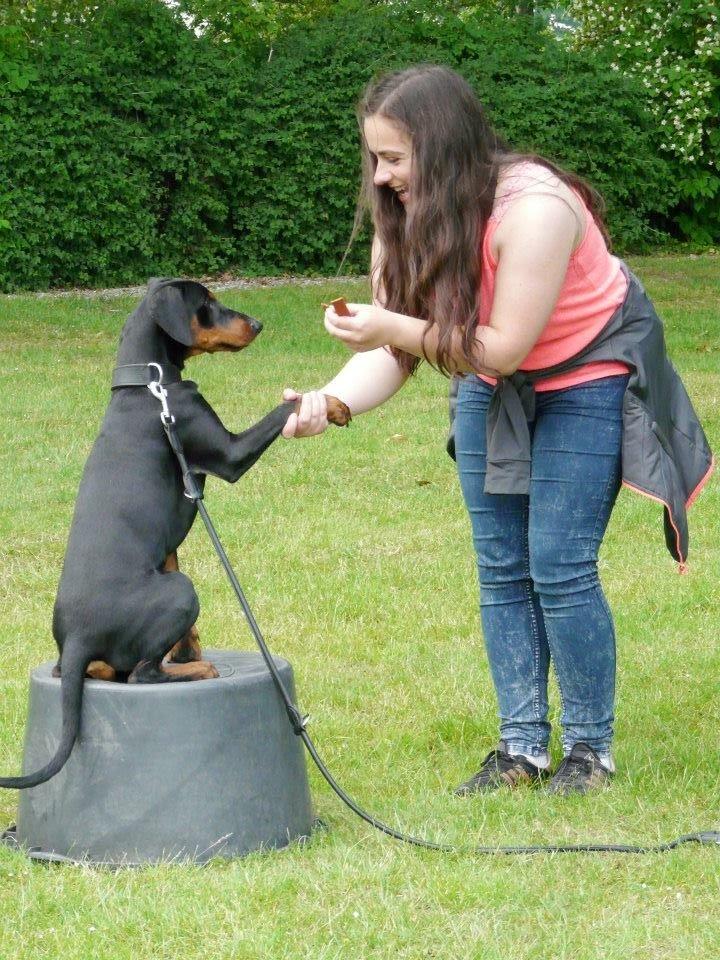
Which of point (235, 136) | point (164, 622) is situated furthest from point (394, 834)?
point (235, 136)

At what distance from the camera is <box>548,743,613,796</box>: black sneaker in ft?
12.7

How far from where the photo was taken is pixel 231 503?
286 inches

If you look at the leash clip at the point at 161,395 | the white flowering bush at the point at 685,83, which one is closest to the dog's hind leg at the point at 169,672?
the leash clip at the point at 161,395

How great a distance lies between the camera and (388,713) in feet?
15.1

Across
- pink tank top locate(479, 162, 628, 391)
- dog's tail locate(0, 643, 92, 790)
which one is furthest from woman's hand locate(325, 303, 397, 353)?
dog's tail locate(0, 643, 92, 790)

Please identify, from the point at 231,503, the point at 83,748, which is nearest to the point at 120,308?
the point at 231,503

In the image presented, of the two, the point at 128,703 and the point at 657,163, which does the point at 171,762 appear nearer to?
the point at 128,703

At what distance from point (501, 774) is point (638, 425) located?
44.9 inches

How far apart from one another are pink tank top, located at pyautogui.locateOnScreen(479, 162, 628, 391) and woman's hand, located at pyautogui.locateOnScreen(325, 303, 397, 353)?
0.30m

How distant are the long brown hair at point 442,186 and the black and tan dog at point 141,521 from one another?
1.59 feet

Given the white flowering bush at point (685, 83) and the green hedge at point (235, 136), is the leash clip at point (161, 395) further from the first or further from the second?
the white flowering bush at point (685, 83)

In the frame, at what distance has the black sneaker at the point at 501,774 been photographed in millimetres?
3910

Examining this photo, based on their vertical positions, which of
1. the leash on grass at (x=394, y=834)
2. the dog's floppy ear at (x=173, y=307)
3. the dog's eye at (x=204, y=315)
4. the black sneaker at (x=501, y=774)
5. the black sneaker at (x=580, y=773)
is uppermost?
the dog's floppy ear at (x=173, y=307)

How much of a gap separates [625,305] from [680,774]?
1.45 m
